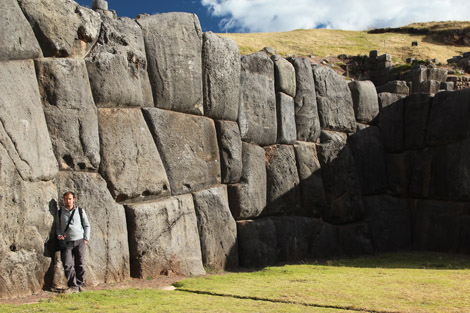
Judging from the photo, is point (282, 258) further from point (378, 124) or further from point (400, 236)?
point (378, 124)

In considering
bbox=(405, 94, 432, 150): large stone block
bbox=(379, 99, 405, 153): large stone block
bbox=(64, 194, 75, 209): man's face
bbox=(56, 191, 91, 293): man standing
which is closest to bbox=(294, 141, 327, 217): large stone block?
bbox=(379, 99, 405, 153): large stone block

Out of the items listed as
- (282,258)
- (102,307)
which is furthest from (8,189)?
(282,258)

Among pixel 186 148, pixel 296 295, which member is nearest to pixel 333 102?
pixel 186 148

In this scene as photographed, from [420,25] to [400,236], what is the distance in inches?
2021

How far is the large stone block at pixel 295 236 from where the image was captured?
41.2ft

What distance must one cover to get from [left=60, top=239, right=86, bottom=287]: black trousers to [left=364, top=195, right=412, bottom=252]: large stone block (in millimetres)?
8592

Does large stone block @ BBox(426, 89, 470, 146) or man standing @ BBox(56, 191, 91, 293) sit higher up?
large stone block @ BBox(426, 89, 470, 146)

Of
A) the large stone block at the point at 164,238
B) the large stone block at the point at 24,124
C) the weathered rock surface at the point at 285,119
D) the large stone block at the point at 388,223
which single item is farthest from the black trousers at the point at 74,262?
the large stone block at the point at 388,223

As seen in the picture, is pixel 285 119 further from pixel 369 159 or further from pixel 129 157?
pixel 129 157

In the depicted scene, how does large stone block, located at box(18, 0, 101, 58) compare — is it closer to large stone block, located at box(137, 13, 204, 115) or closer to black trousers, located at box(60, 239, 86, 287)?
large stone block, located at box(137, 13, 204, 115)

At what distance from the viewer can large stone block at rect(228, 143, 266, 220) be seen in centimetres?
1184

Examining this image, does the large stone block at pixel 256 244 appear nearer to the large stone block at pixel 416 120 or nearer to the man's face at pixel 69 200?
the man's face at pixel 69 200

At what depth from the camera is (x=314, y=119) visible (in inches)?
555

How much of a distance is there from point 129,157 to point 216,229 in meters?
2.58
